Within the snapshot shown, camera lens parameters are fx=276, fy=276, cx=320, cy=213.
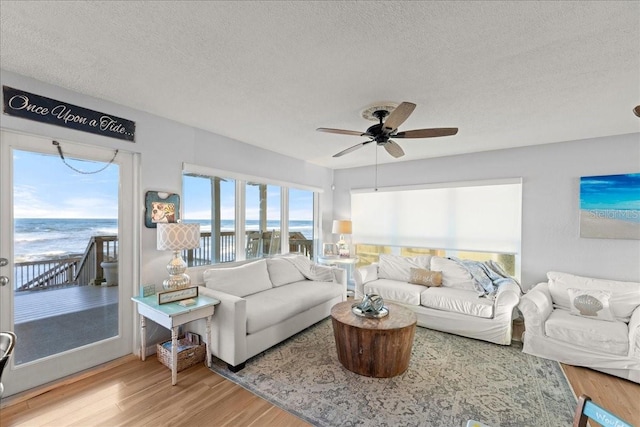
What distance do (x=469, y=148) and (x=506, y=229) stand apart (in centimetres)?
130

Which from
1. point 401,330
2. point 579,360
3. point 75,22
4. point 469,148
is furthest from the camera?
point 469,148

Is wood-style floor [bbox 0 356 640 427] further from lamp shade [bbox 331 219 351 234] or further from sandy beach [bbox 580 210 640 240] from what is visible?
lamp shade [bbox 331 219 351 234]

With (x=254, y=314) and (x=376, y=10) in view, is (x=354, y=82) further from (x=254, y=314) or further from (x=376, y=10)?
(x=254, y=314)

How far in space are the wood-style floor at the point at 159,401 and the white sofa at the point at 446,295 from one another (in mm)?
753

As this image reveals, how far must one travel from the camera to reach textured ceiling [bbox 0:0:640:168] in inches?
56.3

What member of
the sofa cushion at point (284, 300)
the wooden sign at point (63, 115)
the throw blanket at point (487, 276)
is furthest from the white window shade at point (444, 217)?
the wooden sign at point (63, 115)

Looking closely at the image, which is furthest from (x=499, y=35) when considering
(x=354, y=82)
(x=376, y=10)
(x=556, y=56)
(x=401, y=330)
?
(x=401, y=330)

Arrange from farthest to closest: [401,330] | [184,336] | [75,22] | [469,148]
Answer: [469,148], [184,336], [401,330], [75,22]

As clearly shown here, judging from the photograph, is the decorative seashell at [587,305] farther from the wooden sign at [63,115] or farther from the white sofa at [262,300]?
the wooden sign at [63,115]

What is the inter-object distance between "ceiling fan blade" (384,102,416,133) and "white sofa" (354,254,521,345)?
7.62ft

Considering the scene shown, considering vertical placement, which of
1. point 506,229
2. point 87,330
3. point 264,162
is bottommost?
point 87,330

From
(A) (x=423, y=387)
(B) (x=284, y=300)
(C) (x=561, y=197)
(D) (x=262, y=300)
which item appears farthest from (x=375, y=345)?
(C) (x=561, y=197)

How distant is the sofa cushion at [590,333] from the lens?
249 centimetres

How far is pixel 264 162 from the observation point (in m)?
4.21
